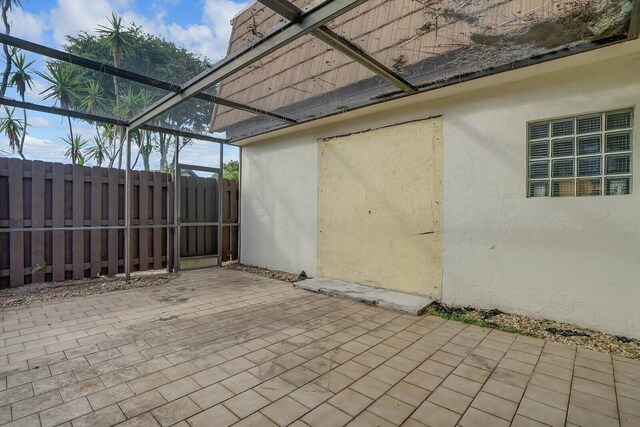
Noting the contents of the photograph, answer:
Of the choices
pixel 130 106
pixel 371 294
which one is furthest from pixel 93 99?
pixel 371 294

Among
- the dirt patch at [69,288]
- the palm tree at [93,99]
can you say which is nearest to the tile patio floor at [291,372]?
the dirt patch at [69,288]

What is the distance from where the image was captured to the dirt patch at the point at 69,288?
3828 millimetres

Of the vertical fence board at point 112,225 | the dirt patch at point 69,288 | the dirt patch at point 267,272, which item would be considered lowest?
the dirt patch at point 267,272

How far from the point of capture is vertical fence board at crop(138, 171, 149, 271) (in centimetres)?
548

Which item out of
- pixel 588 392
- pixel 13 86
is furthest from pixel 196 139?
pixel 13 86

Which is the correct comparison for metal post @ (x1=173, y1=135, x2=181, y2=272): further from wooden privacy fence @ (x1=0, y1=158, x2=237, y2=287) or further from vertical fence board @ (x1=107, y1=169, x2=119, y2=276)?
vertical fence board @ (x1=107, y1=169, x2=119, y2=276)

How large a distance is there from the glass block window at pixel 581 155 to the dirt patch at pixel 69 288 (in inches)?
219

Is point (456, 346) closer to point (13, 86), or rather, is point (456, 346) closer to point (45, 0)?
point (45, 0)

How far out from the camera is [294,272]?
5.57 metres

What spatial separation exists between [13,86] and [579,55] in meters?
13.3

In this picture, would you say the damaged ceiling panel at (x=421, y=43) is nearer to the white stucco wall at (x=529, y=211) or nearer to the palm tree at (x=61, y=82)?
the white stucco wall at (x=529, y=211)

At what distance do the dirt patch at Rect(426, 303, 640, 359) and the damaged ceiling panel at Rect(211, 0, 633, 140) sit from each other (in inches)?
102

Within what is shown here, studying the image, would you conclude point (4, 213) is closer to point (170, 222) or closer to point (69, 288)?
point (69, 288)

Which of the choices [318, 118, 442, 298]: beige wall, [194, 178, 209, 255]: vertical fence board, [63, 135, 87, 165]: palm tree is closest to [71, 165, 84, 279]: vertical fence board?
[194, 178, 209, 255]: vertical fence board
